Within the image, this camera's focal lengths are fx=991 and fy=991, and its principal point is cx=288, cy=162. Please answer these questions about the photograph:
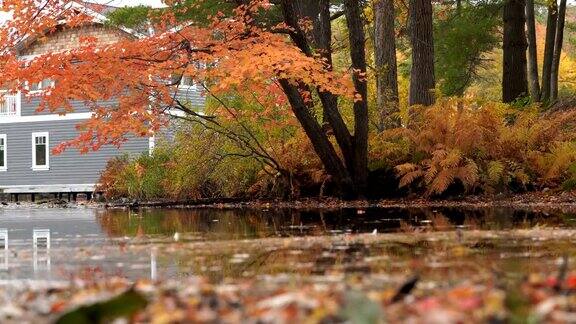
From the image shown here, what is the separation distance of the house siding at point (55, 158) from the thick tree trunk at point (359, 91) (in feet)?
56.9

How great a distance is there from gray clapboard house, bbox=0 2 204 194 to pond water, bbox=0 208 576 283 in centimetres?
2166

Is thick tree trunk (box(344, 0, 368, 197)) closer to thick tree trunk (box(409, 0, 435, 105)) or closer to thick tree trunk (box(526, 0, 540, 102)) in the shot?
thick tree trunk (box(409, 0, 435, 105))

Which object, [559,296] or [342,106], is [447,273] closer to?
[559,296]

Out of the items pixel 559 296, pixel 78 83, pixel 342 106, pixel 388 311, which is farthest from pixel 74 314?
pixel 342 106

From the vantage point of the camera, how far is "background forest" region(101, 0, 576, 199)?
16.8 m

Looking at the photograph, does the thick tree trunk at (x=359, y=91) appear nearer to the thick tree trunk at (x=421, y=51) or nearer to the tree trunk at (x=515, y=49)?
the thick tree trunk at (x=421, y=51)

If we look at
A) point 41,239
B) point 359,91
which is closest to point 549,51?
point 359,91

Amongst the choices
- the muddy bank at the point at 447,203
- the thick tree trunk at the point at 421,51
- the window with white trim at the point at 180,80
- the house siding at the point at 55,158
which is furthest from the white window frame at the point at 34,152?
the thick tree trunk at the point at 421,51

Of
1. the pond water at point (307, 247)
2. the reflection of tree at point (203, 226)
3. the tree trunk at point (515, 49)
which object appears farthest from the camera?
the tree trunk at point (515, 49)

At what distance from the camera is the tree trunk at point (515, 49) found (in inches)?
870

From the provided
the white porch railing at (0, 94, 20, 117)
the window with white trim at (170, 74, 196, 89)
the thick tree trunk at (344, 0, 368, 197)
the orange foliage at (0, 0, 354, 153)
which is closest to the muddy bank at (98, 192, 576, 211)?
the thick tree trunk at (344, 0, 368, 197)

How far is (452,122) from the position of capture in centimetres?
1783

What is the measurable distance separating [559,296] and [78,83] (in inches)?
465

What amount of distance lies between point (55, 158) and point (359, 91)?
21415 mm
